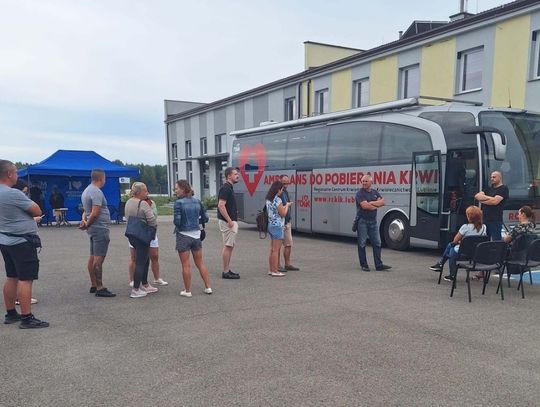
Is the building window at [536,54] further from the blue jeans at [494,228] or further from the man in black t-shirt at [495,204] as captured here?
the blue jeans at [494,228]

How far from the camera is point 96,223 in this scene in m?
6.59

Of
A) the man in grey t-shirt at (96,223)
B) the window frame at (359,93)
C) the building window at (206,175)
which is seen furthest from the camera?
the building window at (206,175)

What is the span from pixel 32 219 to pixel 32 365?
6.02ft

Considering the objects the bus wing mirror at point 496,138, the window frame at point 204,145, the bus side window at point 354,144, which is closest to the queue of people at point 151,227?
the bus wing mirror at point 496,138

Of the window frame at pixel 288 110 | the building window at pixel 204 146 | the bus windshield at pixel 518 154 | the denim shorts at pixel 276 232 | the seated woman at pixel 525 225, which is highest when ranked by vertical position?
the window frame at pixel 288 110

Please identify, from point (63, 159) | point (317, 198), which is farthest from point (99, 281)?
point (63, 159)

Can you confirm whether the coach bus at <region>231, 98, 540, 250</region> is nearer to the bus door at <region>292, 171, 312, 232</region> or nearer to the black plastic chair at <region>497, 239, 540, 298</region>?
the bus door at <region>292, 171, 312, 232</region>

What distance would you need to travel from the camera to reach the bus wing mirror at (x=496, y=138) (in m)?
9.01

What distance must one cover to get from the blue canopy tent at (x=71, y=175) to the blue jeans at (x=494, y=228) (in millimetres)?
15468

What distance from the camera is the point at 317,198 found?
46.7 feet

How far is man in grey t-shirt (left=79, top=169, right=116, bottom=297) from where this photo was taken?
6.54 meters

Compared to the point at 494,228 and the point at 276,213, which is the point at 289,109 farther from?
the point at 494,228

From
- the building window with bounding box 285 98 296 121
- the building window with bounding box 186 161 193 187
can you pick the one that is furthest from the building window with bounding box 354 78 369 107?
the building window with bounding box 186 161 193 187

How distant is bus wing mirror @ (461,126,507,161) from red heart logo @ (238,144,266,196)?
8.44m
